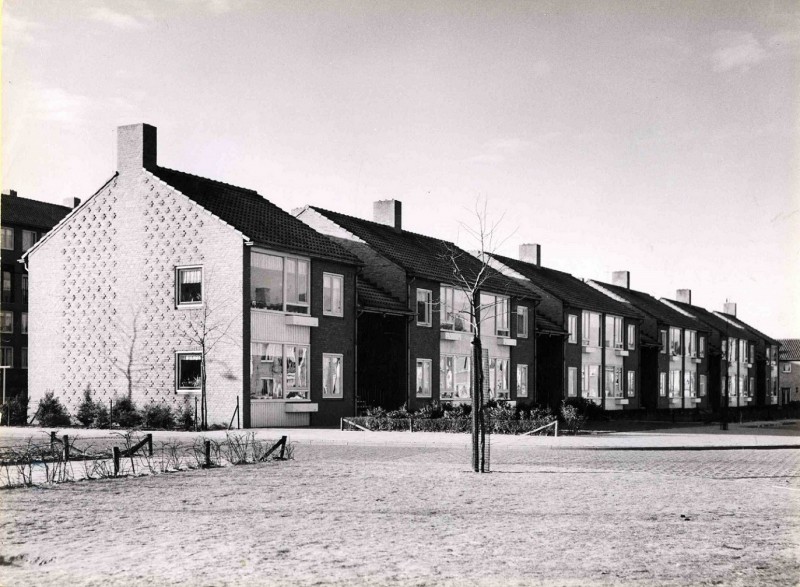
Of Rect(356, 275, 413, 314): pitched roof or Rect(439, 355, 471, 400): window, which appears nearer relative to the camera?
Rect(356, 275, 413, 314): pitched roof

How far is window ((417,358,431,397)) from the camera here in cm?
3709

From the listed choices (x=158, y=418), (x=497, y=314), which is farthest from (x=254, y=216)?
(x=497, y=314)

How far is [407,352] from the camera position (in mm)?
36156

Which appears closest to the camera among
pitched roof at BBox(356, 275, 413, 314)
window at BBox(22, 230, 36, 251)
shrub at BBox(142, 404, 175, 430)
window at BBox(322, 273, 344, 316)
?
shrub at BBox(142, 404, 175, 430)

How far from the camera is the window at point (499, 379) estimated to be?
42.6m

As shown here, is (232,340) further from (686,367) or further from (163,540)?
(686,367)

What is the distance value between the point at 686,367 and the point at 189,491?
58864mm

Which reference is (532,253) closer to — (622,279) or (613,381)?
(613,381)

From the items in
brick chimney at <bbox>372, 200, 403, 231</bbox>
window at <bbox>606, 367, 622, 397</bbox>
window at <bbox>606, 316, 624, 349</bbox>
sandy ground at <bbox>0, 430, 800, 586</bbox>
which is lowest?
window at <bbox>606, 367, 622, 397</bbox>

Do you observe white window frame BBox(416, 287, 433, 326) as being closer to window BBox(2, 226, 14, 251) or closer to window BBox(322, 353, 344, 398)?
window BBox(322, 353, 344, 398)

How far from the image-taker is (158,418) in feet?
92.8

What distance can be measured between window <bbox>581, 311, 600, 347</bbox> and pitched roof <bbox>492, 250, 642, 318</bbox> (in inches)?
25.5

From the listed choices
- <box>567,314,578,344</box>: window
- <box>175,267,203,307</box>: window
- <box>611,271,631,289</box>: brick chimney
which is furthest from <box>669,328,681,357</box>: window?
<box>175,267,203,307</box>: window

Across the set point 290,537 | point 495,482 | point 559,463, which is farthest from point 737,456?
point 290,537
